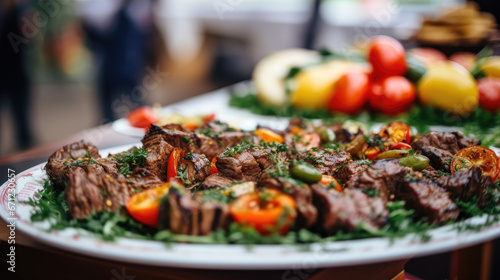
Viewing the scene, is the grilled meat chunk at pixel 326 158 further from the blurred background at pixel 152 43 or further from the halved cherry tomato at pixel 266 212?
the blurred background at pixel 152 43

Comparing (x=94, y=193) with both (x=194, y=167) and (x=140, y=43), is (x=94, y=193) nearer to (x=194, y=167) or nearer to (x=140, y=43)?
(x=194, y=167)

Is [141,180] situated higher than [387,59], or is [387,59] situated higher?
[387,59]

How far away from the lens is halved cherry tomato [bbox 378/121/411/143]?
2102 mm

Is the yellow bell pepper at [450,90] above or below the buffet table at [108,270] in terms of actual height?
above

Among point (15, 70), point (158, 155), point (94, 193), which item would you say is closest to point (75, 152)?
point (158, 155)

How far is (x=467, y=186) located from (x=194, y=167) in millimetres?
932

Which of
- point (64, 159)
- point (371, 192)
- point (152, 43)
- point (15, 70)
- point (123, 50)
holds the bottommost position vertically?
point (152, 43)

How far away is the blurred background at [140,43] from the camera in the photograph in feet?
19.0

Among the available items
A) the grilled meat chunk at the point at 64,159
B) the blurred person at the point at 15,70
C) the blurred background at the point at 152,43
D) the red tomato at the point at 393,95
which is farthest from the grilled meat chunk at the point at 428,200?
the blurred person at the point at 15,70

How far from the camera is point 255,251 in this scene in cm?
120

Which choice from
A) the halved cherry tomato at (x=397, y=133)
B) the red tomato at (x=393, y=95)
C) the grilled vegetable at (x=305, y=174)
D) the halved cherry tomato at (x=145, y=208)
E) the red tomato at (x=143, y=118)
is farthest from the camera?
the red tomato at (x=393, y=95)

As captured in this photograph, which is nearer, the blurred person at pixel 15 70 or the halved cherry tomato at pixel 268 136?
the halved cherry tomato at pixel 268 136

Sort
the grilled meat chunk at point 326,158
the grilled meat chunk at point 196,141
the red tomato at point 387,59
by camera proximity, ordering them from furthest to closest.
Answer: the red tomato at point 387,59 → the grilled meat chunk at point 196,141 → the grilled meat chunk at point 326,158

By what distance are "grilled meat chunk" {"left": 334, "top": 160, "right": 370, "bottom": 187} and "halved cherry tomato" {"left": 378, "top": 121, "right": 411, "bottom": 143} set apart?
0.40m
